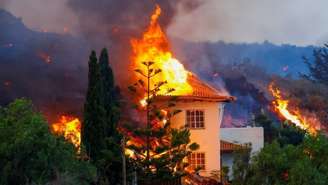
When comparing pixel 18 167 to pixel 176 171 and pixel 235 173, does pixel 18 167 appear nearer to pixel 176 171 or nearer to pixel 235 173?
pixel 235 173

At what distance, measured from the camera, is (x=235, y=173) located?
19.7m

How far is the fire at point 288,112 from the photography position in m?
55.0

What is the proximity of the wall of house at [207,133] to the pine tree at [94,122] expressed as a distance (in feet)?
26.2

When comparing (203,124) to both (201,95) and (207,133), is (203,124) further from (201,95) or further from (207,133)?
(201,95)

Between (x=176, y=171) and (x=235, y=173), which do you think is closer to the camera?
(x=235, y=173)


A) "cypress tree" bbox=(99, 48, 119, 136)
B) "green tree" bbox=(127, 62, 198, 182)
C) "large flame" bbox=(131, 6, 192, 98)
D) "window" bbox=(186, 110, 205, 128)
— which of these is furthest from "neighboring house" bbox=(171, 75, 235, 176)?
"cypress tree" bbox=(99, 48, 119, 136)

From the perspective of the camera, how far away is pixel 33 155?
1933 cm

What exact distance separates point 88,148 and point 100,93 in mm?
2549

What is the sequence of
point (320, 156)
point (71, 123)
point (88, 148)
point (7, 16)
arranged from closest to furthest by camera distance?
1. point (320, 156)
2. point (88, 148)
3. point (71, 123)
4. point (7, 16)

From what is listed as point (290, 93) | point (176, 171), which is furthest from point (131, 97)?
point (290, 93)

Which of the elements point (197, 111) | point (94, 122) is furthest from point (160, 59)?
point (94, 122)

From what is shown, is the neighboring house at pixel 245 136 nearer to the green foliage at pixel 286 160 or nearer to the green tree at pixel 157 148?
the green tree at pixel 157 148

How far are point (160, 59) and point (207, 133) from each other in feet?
18.6

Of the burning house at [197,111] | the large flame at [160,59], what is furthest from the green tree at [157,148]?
the large flame at [160,59]
